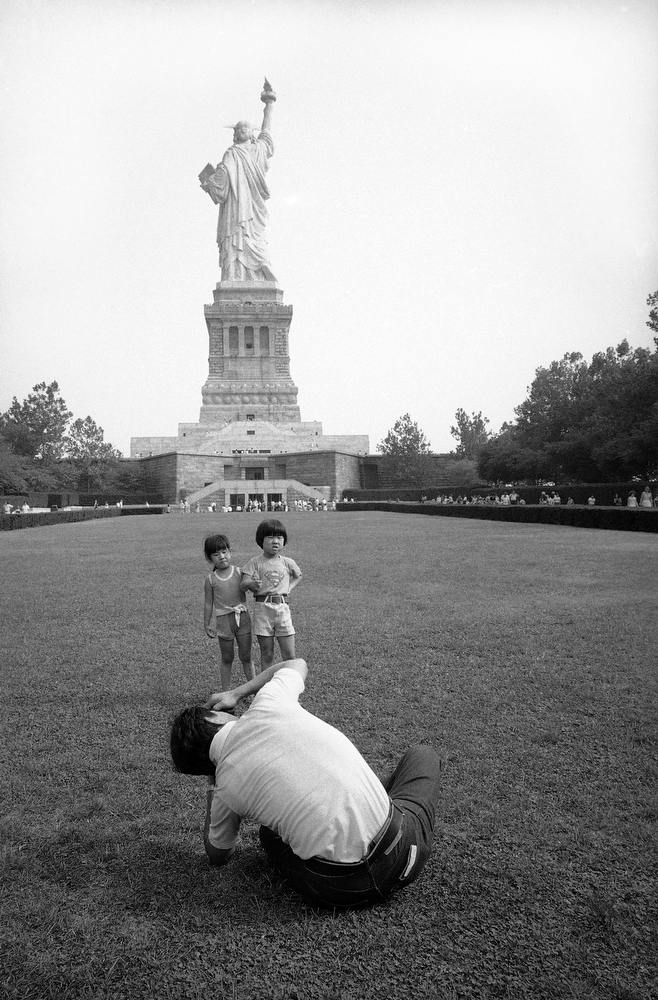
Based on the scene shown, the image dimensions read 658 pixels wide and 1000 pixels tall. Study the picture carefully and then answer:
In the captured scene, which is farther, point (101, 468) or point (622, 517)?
point (101, 468)

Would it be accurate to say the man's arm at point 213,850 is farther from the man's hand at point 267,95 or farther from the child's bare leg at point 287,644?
the man's hand at point 267,95

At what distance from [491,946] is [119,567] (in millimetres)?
12560

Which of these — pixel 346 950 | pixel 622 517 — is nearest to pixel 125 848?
pixel 346 950

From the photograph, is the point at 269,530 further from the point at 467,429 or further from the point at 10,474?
the point at 467,429

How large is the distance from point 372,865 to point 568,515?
79.2 feet

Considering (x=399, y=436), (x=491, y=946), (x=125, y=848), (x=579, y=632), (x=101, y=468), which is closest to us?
(x=491, y=946)

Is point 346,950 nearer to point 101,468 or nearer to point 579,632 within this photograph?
point 579,632

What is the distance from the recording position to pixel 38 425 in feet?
203

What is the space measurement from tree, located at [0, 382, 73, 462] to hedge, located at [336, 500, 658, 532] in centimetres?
3848

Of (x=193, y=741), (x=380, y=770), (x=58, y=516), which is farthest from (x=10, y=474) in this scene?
(x=193, y=741)

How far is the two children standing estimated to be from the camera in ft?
18.0

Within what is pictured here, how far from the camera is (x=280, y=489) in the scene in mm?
54406

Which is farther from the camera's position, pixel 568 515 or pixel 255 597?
pixel 568 515

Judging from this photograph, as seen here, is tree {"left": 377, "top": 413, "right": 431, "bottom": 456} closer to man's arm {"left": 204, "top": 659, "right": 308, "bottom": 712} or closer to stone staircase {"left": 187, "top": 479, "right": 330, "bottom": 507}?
stone staircase {"left": 187, "top": 479, "right": 330, "bottom": 507}
